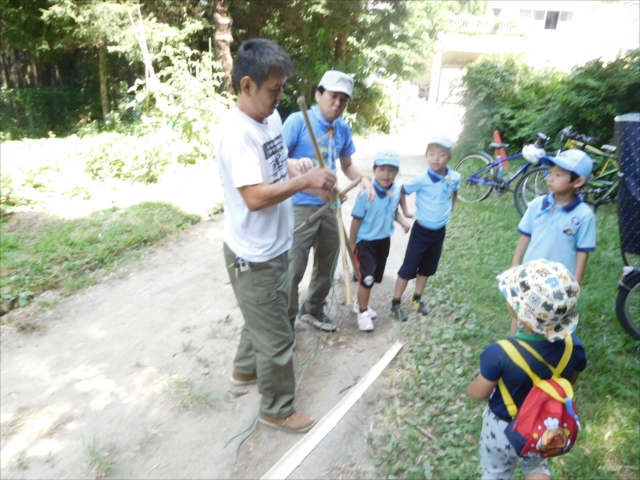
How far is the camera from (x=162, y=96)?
851cm

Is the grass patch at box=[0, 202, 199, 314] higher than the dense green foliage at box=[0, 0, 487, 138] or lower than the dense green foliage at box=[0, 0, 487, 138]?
lower

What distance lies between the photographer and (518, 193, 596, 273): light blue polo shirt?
2.66 meters

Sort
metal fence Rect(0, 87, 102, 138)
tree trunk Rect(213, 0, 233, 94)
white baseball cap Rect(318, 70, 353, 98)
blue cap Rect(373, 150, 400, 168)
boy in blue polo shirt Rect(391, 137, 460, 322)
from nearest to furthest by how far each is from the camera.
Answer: white baseball cap Rect(318, 70, 353, 98) → blue cap Rect(373, 150, 400, 168) → boy in blue polo shirt Rect(391, 137, 460, 322) → tree trunk Rect(213, 0, 233, 94) → metal fence Rect(0, 87, 102, 138)

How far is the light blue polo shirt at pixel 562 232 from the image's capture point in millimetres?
2660

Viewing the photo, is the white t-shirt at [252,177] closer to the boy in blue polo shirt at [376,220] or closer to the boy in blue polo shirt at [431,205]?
the boy in blue polo shirt at [376,220]

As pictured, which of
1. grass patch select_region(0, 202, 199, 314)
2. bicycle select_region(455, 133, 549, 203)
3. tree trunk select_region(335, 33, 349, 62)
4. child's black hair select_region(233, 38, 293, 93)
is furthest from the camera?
tree trunk select_region(335, 33, 349, 62)

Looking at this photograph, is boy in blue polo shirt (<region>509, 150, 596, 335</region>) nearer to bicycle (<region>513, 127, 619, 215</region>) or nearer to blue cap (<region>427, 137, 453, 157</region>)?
blue cap (<region>427, 137, 453, 157</region>)

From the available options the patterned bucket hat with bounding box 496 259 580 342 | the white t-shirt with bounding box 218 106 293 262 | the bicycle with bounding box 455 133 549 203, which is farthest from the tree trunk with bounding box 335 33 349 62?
the patterned bucket hat with bounding box 496 259 580 342

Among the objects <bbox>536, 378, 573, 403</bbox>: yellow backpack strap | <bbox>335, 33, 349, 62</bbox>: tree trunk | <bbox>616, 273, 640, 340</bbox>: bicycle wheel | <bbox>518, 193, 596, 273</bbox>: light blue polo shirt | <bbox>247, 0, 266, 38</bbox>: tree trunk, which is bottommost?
<bbox>616, 273, 640, 340</bbox>: bicycle wheel

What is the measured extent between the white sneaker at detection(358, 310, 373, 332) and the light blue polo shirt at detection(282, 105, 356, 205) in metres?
1.07

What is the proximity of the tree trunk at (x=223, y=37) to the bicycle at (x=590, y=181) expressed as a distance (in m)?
7.13

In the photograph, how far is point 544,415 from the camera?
5.43ft

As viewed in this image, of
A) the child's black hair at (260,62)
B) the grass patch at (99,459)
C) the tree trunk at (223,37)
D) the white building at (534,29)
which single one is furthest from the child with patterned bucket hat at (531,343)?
the white building at (534,29)

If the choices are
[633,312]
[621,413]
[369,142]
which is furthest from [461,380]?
[369,142]
